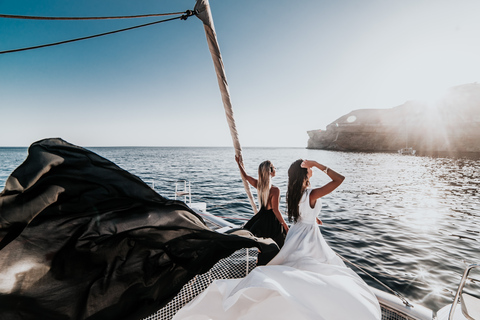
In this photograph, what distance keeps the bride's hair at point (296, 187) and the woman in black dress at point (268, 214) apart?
61 centimetres

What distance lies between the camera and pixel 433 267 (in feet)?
20.9

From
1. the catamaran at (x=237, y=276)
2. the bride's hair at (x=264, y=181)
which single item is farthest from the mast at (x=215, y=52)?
the bride's hair at (x=264, y=181)

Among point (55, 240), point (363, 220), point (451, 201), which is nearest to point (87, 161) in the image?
point (55, 240)

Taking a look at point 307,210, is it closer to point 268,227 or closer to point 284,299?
point 268,227

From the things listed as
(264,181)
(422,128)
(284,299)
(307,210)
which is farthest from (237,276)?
(422,128)

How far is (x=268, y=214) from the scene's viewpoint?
153 inches

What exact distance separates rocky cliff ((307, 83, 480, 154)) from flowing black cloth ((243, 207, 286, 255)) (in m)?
107

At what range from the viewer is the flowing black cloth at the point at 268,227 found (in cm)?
374

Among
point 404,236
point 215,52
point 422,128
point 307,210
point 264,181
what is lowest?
point 404,236

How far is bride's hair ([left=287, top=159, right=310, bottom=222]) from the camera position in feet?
10.4

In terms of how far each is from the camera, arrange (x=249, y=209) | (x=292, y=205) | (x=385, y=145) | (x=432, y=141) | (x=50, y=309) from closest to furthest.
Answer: (x=50, y=309) → (x=292, y=205) → (x=249, y=209) → (x=432, y=141) → (x=385, y=145)

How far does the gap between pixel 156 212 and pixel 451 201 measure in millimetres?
22198

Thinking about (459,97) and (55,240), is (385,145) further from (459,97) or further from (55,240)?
(55,240)

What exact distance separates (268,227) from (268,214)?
241 mm
